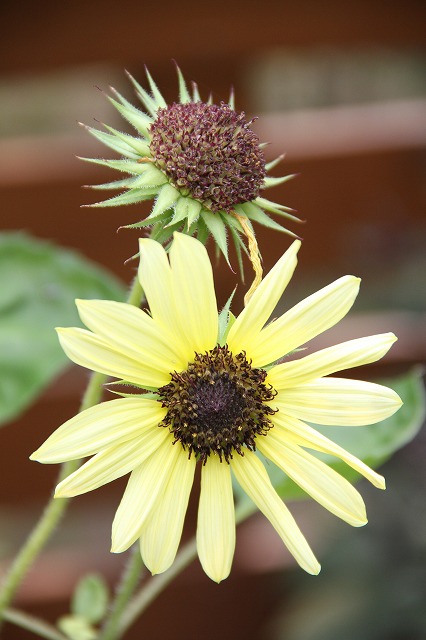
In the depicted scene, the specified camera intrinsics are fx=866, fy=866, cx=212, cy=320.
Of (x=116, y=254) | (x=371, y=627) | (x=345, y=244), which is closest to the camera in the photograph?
(x=371, y=627)

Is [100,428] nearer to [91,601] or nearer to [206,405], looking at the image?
[206,405]

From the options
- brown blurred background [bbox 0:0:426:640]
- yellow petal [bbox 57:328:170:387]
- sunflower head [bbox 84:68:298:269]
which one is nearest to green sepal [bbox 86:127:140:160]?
sunflower head [bbox 84:68:298:269]

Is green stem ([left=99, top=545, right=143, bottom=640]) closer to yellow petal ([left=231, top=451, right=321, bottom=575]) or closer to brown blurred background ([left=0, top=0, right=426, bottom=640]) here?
yellow petal ([left=231, top=451, right=321, bottom=575])

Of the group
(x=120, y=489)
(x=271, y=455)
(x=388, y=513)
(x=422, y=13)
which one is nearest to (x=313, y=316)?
(x=271, y=455)

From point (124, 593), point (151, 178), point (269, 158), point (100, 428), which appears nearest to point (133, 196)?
point (151, 178)

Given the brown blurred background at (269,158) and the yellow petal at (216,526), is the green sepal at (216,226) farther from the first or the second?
the brown blurred background at (269,158)

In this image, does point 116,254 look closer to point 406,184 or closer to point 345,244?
point 345,244
